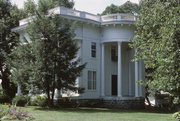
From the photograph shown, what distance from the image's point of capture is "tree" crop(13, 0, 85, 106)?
60.8ft

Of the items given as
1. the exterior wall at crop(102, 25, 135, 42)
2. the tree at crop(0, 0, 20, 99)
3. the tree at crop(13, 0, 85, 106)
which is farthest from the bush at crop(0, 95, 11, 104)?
the exterior wall at crop(102, 25, 135, 42)

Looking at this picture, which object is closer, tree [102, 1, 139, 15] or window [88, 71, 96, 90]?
window [88, 71, 96, 90]

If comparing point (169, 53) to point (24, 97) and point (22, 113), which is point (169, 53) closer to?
point (22, 113)

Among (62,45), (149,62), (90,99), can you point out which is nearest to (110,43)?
(90,99)

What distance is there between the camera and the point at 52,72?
18.7 m

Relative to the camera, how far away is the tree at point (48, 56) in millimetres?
18547

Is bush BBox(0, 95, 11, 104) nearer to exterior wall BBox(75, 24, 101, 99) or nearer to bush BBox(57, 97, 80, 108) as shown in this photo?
bush BBox(57, 97, 80, 108)

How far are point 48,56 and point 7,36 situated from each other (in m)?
12.9

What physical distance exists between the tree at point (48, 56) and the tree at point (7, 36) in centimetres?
988

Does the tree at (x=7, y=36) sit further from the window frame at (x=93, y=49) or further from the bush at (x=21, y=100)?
the window frame at (x=93, y=49)

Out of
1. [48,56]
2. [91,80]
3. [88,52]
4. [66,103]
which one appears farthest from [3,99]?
[88,52]

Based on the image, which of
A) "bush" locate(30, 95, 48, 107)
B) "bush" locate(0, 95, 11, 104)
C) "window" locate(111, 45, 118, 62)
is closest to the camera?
"bush" locate(30, 95, 48, 107)

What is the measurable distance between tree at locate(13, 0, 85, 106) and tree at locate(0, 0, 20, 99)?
9.88 meters

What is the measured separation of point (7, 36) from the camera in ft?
97.4
